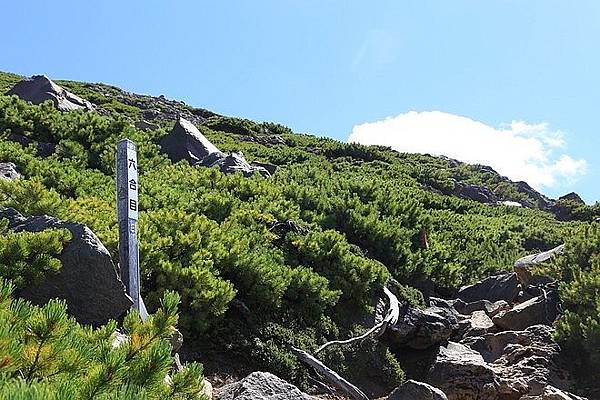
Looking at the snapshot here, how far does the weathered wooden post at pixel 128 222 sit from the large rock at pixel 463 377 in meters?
4.49

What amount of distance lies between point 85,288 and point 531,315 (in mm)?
8533

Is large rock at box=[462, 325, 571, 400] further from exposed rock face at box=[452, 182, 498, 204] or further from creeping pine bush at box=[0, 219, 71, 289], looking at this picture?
exposed rock face at box=[452, 182, 498, 204]

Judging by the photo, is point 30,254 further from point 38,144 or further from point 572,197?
point 572,197

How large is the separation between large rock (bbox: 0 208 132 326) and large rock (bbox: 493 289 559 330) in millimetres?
7965

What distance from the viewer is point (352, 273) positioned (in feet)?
31.4

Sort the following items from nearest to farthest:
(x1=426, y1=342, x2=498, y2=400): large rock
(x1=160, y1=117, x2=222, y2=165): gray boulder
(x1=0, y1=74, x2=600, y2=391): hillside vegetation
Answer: (x1=0, y1=74, x2=600, y2=391): hillside vegetation, (x1=426, y1=342, x2=498, y2=400): large rock, (x1=160, y1=117, x2=222, y2=165): gray boulder

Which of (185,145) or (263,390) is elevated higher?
(185,145)

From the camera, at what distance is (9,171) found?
10.3 meters

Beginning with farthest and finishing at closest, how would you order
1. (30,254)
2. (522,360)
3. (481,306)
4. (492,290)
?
(492,290) < (481,306) < (522,360) < (30,254)

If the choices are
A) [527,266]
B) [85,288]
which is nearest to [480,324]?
[527,266]

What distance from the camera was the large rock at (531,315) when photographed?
11.1 m

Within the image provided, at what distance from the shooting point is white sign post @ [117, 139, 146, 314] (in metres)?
5.75

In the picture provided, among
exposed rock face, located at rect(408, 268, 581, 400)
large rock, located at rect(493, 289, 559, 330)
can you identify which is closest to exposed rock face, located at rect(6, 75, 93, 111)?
exposed rock face, located at rect(408, 268, 581, 400)

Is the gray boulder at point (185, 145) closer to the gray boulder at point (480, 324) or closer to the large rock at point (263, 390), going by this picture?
the gray boulder at point (480, 324)
